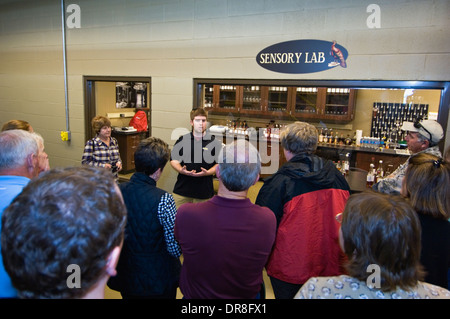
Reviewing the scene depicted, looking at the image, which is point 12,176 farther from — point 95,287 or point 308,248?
point 308,248

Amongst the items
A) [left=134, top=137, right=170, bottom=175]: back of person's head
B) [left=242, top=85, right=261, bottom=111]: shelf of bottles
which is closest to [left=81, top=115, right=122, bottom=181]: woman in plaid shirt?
[left=134, top=137, right=170, bottom=175]: back of person's head

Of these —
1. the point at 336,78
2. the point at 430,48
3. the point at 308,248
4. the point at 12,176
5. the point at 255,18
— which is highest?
the point at 255,18

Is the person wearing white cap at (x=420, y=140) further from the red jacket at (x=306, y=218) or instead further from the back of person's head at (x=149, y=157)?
the back of person's head at (x=149, y=157)

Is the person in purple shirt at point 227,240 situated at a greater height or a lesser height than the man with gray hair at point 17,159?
lesser

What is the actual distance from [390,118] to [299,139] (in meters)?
5.51

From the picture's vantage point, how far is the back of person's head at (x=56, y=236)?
81cm

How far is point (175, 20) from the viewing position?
13.5 feet

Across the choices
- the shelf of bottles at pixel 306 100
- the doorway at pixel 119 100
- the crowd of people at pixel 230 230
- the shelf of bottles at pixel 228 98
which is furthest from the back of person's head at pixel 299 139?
the shelf of bottles at pixel 306 100

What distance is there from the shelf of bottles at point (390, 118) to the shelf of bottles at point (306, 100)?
1322 mm

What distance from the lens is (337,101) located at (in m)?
7.02

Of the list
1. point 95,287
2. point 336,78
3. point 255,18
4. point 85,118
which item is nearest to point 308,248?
point 95,287

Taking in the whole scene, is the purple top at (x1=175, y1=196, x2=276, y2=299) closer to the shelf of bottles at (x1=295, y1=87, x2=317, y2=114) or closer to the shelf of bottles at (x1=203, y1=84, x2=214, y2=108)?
the shelf of bottles at (x1=203, y1=84, x2=214, y2=108)
